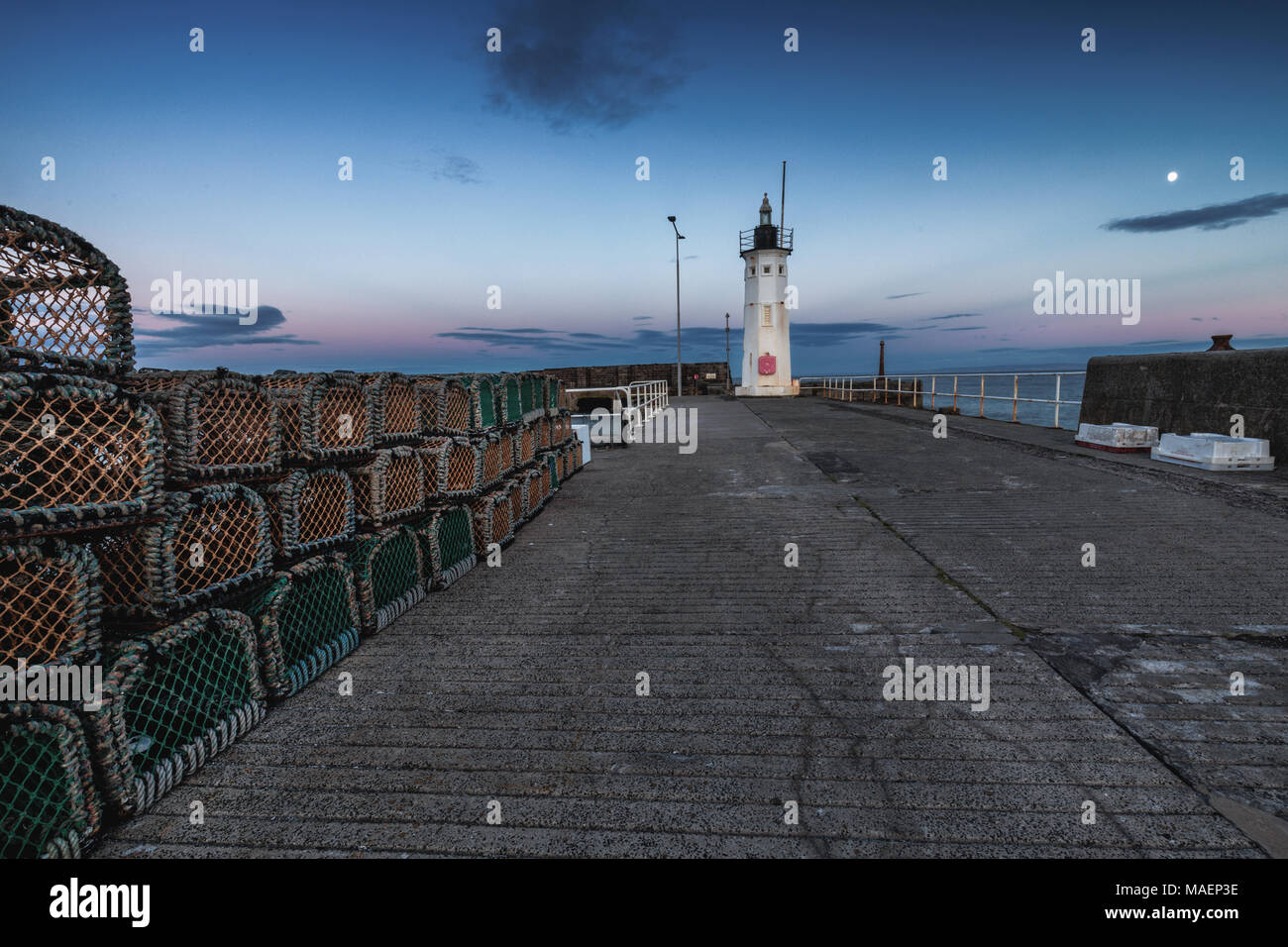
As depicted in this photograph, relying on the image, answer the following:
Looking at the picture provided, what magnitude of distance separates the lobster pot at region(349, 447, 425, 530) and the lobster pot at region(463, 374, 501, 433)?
58.4 inches

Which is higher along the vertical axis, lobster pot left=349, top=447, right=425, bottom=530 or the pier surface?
lobster pot left=349, top=447, right=425, bottom=530

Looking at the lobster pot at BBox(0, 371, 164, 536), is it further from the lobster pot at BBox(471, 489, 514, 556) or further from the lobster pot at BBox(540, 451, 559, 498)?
the lobster pot at BBox(540, 451, 559, 498)

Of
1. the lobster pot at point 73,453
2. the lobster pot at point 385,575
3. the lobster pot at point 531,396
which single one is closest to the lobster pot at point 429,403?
the lobster pot at point 385,575

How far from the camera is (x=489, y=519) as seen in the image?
619 centimetres

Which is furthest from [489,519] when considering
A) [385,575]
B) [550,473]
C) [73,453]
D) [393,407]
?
[73,453]

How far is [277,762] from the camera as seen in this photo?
9.43 ft

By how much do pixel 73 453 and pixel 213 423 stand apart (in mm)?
744

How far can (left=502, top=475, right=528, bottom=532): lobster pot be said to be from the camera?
7.13m

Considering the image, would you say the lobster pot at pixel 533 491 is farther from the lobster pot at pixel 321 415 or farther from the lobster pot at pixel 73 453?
the lobster pot at pixel 73 453

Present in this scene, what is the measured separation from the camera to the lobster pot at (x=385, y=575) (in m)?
4.30

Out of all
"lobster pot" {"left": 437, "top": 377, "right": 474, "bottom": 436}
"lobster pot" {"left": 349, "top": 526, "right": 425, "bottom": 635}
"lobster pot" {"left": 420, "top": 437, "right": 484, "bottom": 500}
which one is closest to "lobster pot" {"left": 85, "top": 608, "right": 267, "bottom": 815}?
"lobster pot" {"left": 349, "top": 526, "right": 425, "bottom": 635}
